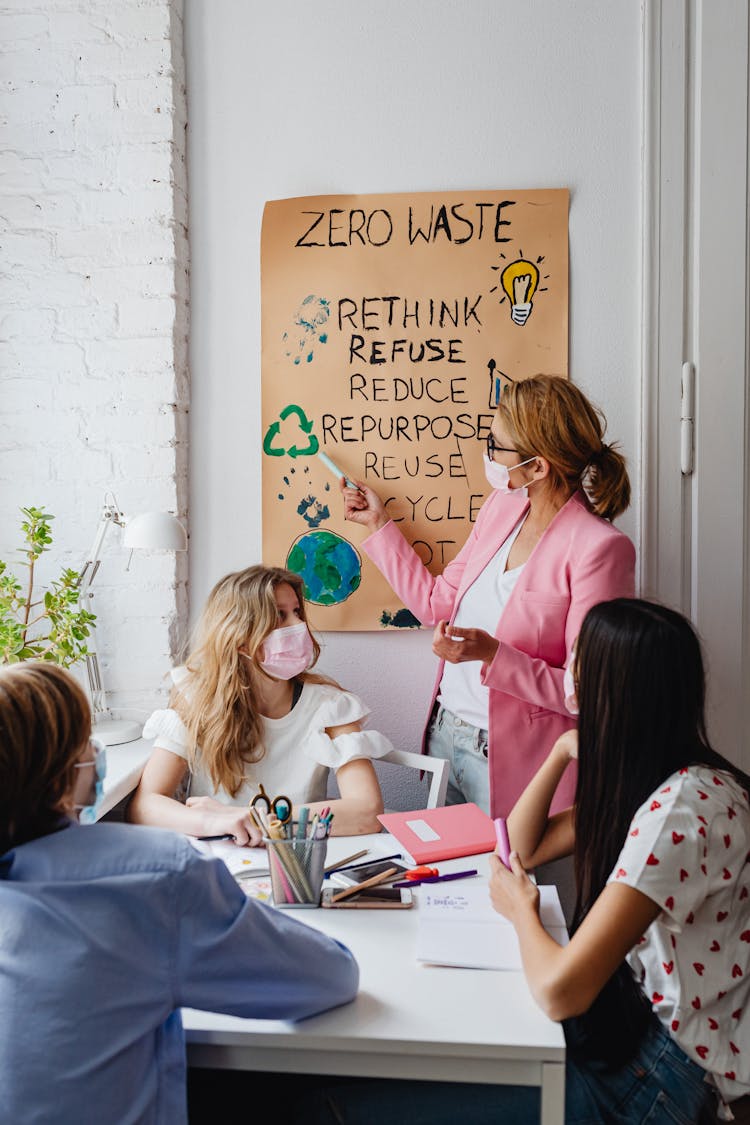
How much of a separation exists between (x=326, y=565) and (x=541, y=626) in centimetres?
67

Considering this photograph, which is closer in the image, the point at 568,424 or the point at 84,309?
the point at 568,424

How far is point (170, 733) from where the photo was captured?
1.87 metres

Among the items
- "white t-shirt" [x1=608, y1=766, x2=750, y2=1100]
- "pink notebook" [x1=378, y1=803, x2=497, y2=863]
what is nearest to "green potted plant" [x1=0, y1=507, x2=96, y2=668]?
"pink notebook" [x1=378, y1=803, x2=497, y2=863]

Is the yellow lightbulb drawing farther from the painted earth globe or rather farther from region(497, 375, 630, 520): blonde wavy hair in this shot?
the painted earth globe

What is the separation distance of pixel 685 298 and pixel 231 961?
74.4 inches

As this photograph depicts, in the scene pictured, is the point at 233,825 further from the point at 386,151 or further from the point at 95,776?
the point at 386,151

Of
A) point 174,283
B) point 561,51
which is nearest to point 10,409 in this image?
point 174,283

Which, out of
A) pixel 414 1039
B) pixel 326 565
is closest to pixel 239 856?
pixel 414 1039

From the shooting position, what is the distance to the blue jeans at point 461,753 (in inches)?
80.7

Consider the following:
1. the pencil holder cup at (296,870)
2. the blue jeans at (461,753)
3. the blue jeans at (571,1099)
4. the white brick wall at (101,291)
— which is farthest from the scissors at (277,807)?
the white brick wall at (101,291)

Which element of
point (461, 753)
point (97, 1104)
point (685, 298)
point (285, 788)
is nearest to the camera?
point (97, 1104)

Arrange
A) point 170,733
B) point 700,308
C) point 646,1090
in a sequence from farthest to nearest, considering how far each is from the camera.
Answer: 1. point 700,308
2. point 170,733
3. point 646,1090

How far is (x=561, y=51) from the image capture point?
226cm

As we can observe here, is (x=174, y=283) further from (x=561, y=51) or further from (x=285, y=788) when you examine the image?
(x=285, y=788)
